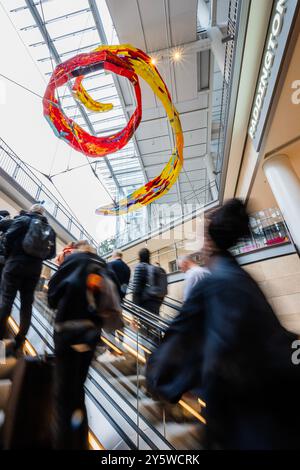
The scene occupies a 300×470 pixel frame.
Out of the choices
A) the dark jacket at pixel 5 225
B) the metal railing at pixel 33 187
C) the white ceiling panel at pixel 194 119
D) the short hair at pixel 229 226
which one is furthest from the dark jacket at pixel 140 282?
the white ceiling panel at pixel 194 119

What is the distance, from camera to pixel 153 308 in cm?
333

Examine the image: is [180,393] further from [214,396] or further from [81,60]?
[81,60]

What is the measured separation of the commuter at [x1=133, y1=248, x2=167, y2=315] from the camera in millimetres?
3340

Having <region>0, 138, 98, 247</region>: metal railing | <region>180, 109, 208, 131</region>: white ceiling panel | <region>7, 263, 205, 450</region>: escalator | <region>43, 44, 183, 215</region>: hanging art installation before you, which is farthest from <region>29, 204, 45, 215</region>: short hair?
<region>180, 109, 208, 131</region>: white ceiling panel

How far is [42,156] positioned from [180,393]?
8.34 m

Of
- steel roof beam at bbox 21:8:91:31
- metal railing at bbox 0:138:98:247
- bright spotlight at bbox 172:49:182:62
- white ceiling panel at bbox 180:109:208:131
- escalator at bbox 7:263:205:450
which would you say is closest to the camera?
escalator at bbox 7:263:205:450

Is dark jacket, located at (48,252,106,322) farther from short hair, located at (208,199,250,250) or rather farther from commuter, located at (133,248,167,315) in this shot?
commuter, located at (133,248,167,315)

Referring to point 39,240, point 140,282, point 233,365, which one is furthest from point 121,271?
point 233,365

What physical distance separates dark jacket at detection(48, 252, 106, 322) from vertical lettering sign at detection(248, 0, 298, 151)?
152 inches

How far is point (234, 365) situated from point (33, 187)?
12.2 m

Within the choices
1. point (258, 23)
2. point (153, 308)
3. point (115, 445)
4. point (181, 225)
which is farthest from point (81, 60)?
point (181, 225)

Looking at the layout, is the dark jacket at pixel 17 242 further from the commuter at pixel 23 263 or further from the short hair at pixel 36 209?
the short hair at pixel 36 209

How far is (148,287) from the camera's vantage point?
339 cm

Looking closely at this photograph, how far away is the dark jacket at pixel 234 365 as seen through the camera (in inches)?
27.2
